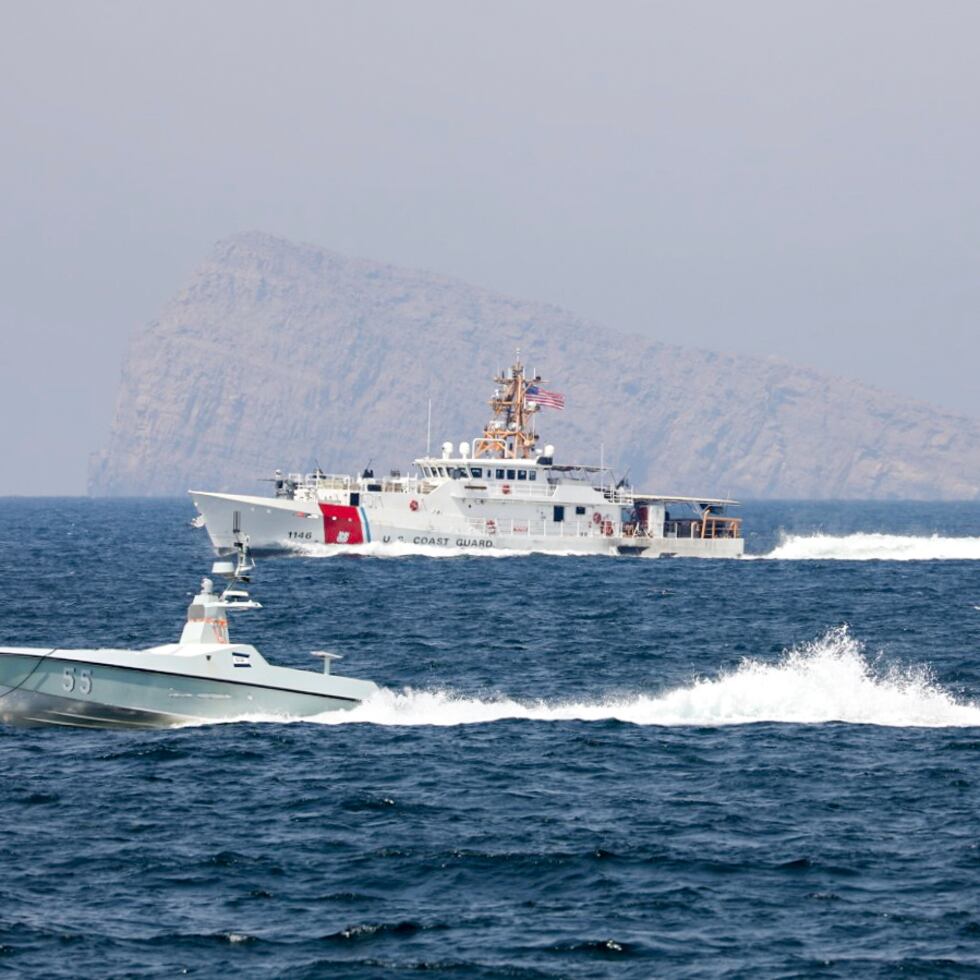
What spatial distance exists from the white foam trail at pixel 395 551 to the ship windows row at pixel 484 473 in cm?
406

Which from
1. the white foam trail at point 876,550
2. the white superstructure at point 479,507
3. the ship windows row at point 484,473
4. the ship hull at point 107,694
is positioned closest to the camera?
the ship hull at point 107,694

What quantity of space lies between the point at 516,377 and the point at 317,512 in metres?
15.7

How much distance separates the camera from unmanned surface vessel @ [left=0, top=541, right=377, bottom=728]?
33031 millimetres

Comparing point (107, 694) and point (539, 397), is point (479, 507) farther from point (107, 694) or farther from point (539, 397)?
point (107, 694)

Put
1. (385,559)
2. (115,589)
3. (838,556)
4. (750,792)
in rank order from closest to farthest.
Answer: (750,792) → (115,589) → (385,559) → (838,556)

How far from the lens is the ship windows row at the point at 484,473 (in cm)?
9369

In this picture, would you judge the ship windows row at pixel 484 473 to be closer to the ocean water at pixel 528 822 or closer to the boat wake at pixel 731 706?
the ocean water at pixel 528 822

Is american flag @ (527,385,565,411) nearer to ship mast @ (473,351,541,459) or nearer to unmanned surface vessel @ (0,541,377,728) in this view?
ship mast @ (473,351,541,459)

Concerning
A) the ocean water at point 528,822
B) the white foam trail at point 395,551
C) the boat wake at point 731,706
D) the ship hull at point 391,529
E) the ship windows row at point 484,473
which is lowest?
the ocean water at point 528,822

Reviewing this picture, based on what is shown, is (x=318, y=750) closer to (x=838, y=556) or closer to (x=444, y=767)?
(x=444, y=767)

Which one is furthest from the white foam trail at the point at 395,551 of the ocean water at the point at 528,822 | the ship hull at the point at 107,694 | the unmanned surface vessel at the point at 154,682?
the ship hull at the point at 107,694

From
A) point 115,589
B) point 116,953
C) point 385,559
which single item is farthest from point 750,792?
point 385,559

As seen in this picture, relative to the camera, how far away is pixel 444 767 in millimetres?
31844

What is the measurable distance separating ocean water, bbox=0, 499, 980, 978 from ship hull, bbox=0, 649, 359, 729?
422 millimetres
